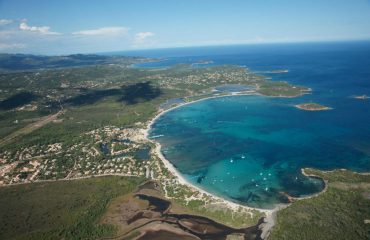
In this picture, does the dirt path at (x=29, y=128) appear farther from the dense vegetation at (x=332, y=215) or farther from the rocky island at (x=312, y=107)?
the rocky island at (x=312, y=107)

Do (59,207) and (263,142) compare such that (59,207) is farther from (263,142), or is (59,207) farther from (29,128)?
(29,128)

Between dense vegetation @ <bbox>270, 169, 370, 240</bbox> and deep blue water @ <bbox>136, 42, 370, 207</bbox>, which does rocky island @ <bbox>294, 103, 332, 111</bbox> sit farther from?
dense vegetation @ <bbox>270, 169, 370, 240</bbox>

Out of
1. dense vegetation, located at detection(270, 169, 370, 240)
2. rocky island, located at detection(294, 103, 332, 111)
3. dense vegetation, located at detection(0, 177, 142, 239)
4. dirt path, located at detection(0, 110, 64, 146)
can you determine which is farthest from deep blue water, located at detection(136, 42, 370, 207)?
dirt path, located at detection(0, 110, 64, 146)

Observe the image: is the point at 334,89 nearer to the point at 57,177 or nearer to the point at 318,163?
the point at 318,163

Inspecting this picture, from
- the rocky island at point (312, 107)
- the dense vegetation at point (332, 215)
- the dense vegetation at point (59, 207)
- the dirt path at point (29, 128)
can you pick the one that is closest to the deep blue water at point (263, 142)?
the rocky island at point (312, 107)

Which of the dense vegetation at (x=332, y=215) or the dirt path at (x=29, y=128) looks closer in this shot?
the dense vegetation at (x=332, y=215)

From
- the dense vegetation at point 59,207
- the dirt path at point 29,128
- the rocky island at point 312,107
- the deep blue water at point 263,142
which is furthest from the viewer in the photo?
the rocky island at point 312,107
